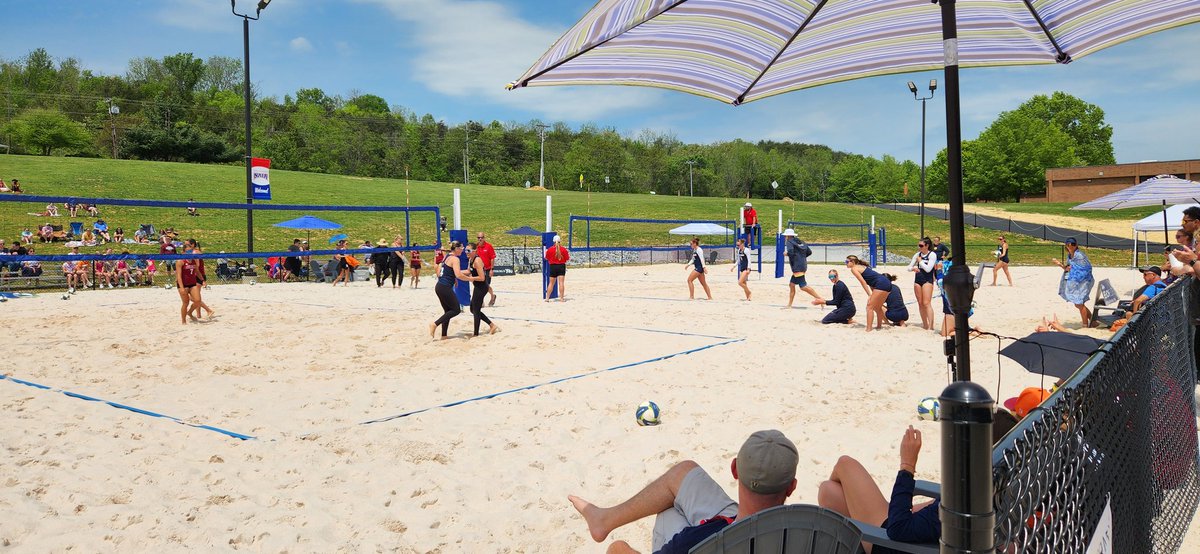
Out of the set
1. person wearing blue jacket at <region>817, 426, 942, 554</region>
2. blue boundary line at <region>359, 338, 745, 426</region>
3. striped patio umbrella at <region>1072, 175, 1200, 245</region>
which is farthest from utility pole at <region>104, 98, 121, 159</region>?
person wearing blue jacket at <region>817, 426, 942, 554</region>

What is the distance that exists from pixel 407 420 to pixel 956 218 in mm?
4132

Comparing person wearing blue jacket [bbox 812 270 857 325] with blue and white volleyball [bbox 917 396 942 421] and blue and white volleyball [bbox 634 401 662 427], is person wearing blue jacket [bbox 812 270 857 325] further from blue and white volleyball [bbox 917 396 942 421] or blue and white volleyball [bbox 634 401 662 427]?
blue and white volleyball [bbox 634 401 662 427]

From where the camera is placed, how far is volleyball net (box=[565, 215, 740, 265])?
1085 inches

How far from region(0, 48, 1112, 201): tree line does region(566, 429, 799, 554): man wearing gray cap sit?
60507 mm

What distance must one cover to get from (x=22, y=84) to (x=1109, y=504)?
91556 millimetres

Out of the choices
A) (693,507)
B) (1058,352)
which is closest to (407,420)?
(693,507)

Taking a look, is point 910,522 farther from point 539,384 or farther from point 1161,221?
point 1161,221

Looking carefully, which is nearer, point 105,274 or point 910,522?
point 910,522

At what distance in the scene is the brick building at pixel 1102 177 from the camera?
176ft

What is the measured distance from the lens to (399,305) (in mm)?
13320

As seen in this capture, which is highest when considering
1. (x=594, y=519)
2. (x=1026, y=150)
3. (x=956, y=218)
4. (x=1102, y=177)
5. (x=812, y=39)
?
(x=1026, y=150)

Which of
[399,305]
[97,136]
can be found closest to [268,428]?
[399,305]

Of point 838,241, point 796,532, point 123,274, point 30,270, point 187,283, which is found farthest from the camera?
point 838,241

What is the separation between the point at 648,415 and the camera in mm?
5227
